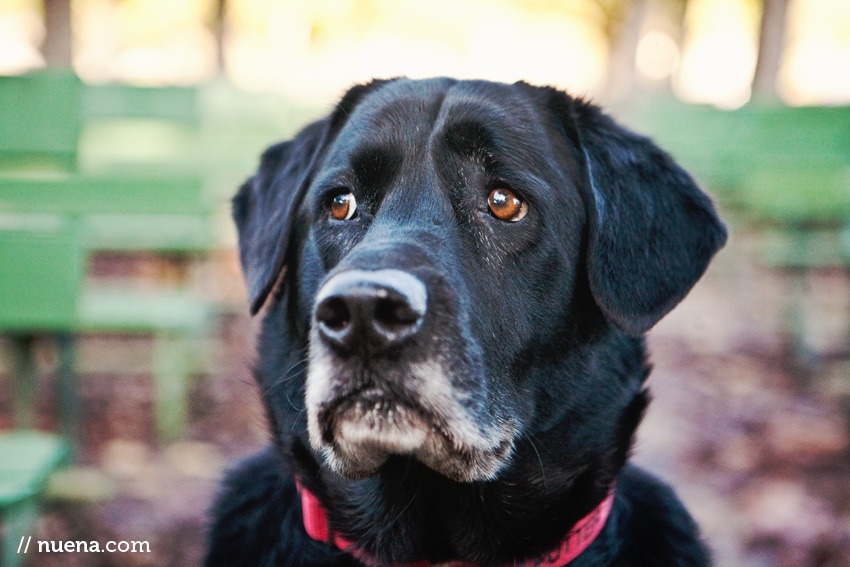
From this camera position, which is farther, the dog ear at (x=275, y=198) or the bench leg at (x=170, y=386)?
the bench leg at (x=170, y=386)

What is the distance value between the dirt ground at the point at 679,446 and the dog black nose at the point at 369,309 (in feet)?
3.25

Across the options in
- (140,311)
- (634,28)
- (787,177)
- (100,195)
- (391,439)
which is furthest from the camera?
(634,28)

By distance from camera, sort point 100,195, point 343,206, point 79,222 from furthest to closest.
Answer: point 100,195 → point 79,222 → point 343,206

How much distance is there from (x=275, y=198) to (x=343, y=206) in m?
0.36

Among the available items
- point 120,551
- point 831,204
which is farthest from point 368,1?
point 120,551

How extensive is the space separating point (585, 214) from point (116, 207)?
270cm

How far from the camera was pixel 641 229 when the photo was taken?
6.88ft

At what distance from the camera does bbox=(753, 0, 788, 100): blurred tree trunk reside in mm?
11688

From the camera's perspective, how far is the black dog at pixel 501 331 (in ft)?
6.34

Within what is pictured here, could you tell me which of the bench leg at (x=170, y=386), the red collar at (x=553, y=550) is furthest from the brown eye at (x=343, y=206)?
the bench leg at (x=170, y=386)

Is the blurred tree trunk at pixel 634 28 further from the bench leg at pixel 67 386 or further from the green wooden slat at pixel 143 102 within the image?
the bench leg at pixel 67 386

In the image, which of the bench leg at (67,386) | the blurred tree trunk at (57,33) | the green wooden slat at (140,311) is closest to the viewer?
the bench leg at (67,386)

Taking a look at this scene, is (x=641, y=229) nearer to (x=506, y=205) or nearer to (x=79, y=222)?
(x=506, y=205)

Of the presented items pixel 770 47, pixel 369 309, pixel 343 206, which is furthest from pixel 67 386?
pixel 770 47
